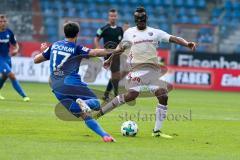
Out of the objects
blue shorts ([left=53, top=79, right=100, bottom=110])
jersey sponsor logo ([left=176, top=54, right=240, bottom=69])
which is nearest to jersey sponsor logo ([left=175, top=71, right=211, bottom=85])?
jersey sponsor logo ([left=176, top=54, right=240, bottom=69])

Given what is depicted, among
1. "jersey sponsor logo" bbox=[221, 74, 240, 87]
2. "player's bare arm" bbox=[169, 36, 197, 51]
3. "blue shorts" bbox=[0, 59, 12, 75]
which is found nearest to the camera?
"player's bare arm" bbox=[169, 36, 197, 51]

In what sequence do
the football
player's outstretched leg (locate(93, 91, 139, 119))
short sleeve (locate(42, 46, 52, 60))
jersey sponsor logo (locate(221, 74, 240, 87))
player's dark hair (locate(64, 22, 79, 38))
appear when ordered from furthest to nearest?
jersey sponsor logo (locate(221, 74, 240, 87)) < player's outstretched leg (locate(93, 91, 139, 119)) < the football < short sleeve (locate(42, 46, 52, 60)) < player's dark hair (locate(64, 22, 79, 38))

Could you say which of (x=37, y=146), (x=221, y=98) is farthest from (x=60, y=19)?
(x=37, y=146)

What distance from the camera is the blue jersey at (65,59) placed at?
11953 millimetres

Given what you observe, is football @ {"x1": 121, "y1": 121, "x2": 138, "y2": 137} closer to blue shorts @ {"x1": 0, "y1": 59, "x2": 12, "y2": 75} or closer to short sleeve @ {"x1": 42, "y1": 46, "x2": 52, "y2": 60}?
short sleeve @ {"x1": 42, "y1": 46, "x2": 52, "y2": 60}

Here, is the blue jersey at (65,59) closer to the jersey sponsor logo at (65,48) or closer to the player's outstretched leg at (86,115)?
the jersey sponsor logo at (65,48)

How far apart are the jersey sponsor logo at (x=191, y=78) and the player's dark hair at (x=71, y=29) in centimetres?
1880

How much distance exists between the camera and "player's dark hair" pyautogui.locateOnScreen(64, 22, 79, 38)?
38.7 feet

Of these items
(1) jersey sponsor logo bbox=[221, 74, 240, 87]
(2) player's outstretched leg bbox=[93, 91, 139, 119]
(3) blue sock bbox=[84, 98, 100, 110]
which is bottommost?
(1) jersey sponsor logo bbox=[221, 74, 240, 87]

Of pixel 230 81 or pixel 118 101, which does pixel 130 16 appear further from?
pixel 118 101

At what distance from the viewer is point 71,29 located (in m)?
11.8

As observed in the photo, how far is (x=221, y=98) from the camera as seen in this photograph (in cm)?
2525

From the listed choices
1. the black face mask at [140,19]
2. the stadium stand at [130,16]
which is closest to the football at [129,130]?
the black face mask at [140,19]

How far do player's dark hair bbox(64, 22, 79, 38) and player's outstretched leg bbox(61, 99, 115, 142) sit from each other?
1.13 m
